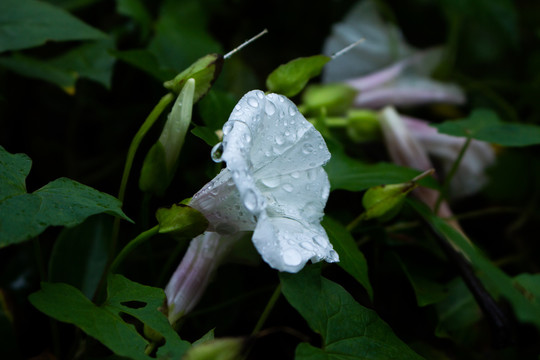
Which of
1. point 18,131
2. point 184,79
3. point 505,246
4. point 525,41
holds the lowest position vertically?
point 505,246

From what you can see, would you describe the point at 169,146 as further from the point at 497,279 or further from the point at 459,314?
the point at 459,314

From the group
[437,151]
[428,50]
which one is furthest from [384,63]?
[437,151]

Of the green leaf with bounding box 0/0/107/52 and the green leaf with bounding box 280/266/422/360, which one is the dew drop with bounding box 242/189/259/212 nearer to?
the green leaf with bounding box 280/266/422/360

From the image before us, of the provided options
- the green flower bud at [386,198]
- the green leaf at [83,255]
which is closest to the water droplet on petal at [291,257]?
the green flower bud at [386,198]

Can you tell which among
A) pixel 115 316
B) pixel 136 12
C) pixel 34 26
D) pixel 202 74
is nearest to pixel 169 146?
pixel 202 74

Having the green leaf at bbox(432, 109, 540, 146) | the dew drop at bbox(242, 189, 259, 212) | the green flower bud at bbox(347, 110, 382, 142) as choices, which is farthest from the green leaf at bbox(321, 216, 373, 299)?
the green flower bud at bbox(347, 110, 382, 142)

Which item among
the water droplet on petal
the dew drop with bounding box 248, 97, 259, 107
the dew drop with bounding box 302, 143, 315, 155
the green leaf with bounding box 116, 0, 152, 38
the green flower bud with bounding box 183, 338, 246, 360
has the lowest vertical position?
the green flower bud with bounding box 183, 338, 246, 360

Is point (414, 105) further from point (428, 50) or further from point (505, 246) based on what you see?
point (505, 246)
